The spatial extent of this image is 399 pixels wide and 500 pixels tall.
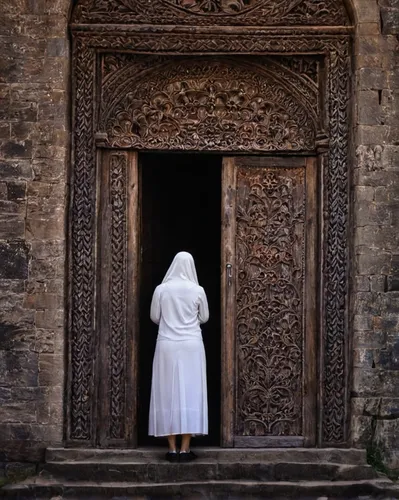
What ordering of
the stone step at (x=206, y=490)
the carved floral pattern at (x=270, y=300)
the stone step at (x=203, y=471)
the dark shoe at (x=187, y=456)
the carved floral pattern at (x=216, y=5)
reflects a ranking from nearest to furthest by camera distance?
the stone step at (x=206, y=490) < the stone step at (x=203, y=471) < the dark shoe at (x=187, y=456) < the carved floral pattern at (x=216, y=5) < the carved floral pattern at (x=270, y=300)

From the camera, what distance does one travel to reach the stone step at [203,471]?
10.4m

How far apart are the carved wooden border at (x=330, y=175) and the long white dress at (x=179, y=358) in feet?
2.23

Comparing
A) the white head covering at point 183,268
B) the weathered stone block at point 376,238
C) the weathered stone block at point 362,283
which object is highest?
the weathered stone block at point 376,238

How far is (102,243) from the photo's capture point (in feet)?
36.4

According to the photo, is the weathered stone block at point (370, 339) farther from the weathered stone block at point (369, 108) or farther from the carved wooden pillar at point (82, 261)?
the carved wooden pillar at point (82, 261)

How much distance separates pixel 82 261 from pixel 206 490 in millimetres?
2283

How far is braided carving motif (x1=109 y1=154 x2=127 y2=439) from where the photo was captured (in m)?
11.1

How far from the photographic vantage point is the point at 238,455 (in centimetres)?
1063

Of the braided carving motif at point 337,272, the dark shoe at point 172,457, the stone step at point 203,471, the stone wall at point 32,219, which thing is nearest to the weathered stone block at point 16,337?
the stone wall at point 32,219

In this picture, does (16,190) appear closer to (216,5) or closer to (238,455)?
(216,5)

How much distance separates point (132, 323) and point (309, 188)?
78.7 inches

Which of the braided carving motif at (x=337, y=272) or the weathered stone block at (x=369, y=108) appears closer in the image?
the weathered stone block at (x=369, y=108)

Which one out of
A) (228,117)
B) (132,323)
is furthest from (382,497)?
(228,117)

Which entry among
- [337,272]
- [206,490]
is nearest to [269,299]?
[337,272]
